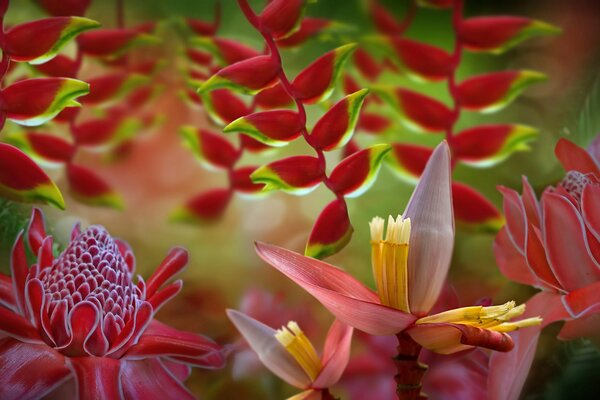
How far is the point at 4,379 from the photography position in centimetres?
59

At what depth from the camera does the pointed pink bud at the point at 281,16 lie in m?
0.69

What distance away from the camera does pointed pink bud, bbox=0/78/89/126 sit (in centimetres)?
64

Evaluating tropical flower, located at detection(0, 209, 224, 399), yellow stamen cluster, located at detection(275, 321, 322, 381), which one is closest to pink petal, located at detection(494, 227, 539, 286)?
yellow stamen cluster, located at detection(275, 321, 322, 381)

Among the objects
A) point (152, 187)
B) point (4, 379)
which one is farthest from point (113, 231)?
point (4, 379)

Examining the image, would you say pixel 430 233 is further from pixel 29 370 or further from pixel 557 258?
pixel 29 370

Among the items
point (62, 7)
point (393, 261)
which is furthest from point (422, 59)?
point (62, 7)

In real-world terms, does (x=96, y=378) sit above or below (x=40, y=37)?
below

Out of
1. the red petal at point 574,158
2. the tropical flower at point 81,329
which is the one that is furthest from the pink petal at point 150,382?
the red petal at point 574,158

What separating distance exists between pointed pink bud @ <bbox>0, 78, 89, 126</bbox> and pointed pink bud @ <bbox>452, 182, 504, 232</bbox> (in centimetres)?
40

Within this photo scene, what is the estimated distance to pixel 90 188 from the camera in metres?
0.68

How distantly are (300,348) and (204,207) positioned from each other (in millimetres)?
181

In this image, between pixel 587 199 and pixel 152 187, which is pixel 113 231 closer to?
pixel 152 187

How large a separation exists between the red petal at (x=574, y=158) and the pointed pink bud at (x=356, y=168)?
0.20m

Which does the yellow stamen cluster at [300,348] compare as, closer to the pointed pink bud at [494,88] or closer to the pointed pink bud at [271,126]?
the pointed pink bud at [271,126]
